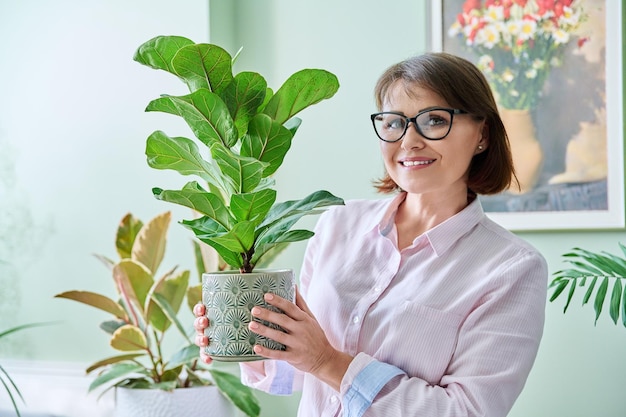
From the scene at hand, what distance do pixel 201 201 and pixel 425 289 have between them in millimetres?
521

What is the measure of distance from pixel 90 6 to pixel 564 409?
7.52 ft

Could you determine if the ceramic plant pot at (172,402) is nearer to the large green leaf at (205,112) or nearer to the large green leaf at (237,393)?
the large green leaf at (237,393)

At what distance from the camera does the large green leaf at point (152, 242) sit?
272cm

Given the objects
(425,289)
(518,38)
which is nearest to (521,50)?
(518,38)

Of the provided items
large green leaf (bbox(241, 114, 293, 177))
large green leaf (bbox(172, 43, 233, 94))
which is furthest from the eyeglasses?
large green leaf (bbox(172, 43, 233, 94))

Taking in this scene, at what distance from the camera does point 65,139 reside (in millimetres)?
3217

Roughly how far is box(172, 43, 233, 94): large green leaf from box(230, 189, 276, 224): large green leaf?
18cm

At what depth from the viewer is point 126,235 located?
2.81 metres

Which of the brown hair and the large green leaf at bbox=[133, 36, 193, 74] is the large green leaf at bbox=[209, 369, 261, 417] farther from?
the large green leaf at bbox=[133, 36, 193, 74]

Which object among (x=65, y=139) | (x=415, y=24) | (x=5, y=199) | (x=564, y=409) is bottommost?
(x=564, y=409)

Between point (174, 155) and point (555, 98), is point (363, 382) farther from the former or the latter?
point (555, 98)

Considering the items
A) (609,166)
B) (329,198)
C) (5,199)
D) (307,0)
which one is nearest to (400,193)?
(329,198)

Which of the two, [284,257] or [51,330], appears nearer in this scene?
[284,257]

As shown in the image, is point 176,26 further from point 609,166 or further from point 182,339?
point 609,166
